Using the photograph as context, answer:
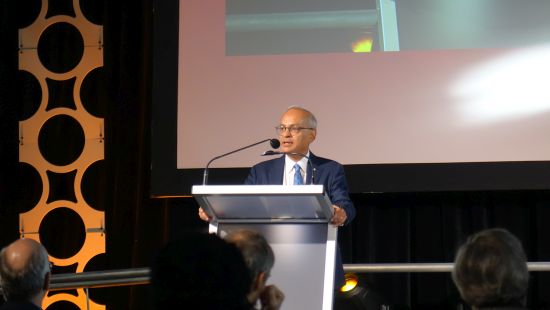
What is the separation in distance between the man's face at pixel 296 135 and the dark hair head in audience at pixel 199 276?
239cm

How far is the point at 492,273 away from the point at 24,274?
1275 mm

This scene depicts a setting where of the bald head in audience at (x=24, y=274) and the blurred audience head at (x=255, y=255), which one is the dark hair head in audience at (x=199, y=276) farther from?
the bald head in audience at (x=24, y=274)

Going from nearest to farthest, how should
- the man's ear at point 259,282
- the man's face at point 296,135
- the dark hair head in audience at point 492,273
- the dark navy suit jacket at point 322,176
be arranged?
the dark hair head in audience at point 492,273 → the man's ear at point 259,282 → the dark navy suit jacket at point 322,176 → the man's face at point 296,135

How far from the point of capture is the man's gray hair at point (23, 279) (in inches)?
91.8

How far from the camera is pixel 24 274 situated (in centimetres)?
234

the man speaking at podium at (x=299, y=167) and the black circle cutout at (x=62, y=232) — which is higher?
the man speaking at podium at (x=299, y=167)

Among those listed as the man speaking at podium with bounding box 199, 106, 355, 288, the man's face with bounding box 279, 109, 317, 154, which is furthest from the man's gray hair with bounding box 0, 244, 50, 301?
the man's face with bounding box 279, 109, 317, 154

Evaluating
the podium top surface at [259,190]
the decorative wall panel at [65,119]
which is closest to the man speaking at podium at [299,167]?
the podium top surface at [259,190]

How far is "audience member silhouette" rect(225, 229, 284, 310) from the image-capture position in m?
2.02

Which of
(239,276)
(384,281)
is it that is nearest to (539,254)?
(384,281)

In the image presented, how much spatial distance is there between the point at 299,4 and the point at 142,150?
130cm

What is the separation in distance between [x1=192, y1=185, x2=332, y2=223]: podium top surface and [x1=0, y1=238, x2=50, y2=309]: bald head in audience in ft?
2.75

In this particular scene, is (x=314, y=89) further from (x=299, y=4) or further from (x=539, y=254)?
(x=539, y=254)

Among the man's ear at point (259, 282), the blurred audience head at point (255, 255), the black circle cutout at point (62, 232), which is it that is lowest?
the black circle cutout at point (62, 232)
